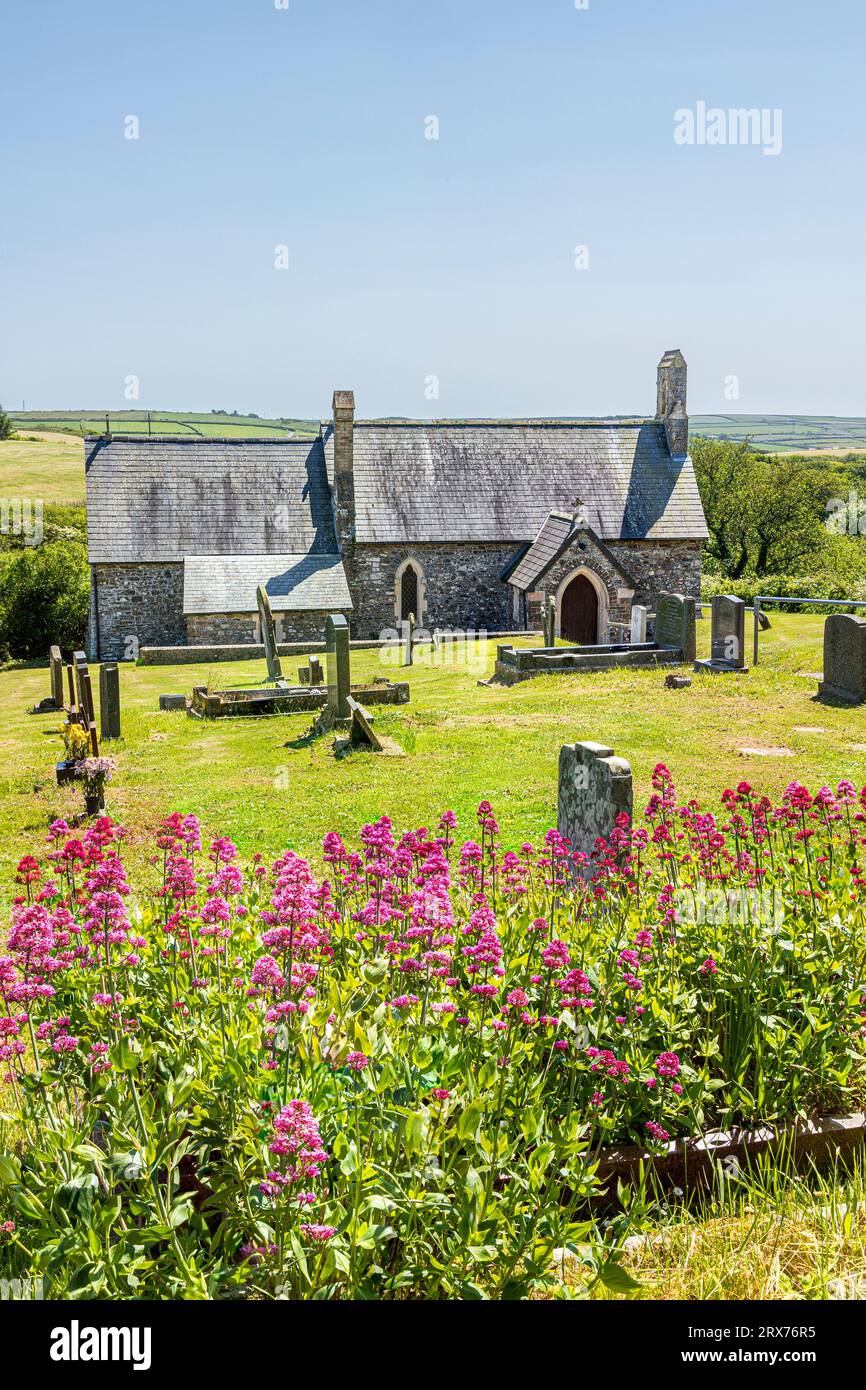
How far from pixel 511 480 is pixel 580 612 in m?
6.21

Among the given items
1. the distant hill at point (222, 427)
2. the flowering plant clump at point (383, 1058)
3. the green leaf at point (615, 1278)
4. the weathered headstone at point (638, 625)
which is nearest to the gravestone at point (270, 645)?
the weathered headstone at point (638, 625)

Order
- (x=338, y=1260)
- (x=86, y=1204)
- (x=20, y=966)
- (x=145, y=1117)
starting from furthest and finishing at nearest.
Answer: (x=20, y=966) < (x=145, y=1117) < (x=86, y=1204) < (x=338, y=1260)

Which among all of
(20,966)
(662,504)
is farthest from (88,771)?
(662,504)

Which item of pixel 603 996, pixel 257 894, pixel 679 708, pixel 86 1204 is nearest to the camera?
pixel 86 1204

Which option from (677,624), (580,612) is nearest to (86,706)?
(677,624)

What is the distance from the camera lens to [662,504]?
3422 centimetres

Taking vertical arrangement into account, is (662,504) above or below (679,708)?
above

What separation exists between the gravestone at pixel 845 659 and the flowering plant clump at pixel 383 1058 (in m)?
11.2

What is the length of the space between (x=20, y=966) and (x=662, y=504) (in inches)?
1271

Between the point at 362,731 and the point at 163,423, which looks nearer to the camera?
the point at 362,731

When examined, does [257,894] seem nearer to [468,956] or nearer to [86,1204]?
[468,956]

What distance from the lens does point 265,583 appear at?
3097 centimetres

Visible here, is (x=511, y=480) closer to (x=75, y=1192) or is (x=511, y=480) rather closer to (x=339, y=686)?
(x=339, y=686)

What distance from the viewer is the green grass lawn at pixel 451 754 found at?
1159cm
